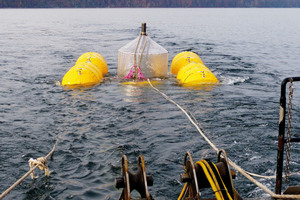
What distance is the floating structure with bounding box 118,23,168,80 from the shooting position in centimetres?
1644

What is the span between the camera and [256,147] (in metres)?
10.1

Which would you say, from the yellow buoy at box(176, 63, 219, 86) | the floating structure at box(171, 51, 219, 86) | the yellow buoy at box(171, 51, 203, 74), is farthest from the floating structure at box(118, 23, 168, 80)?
the yellow buoy at box(171, 51, 203, 74)

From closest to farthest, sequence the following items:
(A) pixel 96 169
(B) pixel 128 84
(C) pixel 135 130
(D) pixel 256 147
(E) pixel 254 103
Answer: (A) pixel 96 169
(D) pixel 256 147
(C) pixel 135 130
(E) pixel 254 103
(B) pixel 128 84

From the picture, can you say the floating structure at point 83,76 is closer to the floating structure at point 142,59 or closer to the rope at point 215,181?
the floating structure at point 142,59

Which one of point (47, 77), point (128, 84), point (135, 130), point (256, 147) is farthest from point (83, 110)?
point (47, 77)

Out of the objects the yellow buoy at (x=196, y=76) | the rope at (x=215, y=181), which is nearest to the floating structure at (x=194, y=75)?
the yellow buoy at (x=196, y=76)

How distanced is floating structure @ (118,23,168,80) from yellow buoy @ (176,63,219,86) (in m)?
1.10

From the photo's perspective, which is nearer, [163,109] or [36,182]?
[36,182]

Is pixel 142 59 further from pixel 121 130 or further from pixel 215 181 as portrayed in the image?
pixel 215 181

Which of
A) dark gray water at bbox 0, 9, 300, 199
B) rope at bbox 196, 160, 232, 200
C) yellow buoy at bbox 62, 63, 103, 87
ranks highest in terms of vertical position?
rope at bbox 196, 160, 232, 200

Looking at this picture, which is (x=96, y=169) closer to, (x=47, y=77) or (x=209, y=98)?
(x=209, y=98)

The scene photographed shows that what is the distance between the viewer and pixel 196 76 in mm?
16203

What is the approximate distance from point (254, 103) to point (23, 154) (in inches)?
356

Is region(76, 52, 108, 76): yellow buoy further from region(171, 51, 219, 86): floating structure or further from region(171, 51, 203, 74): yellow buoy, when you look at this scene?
region(171, 51, 219, 86): floating structure
